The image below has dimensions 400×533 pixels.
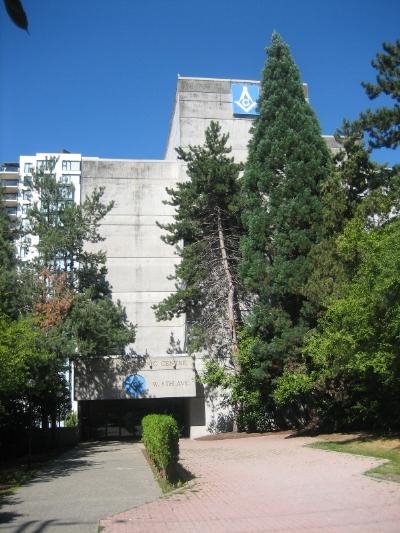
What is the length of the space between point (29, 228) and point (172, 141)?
59.4 ft

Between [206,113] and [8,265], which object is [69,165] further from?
[8,265]

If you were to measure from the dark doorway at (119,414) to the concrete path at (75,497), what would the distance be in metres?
21.6

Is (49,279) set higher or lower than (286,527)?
higher

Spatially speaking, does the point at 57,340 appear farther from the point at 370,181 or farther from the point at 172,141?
the point at 172,141

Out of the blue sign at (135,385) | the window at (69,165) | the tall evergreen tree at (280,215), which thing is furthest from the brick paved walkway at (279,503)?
the window at (69,165)

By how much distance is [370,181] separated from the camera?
26.3 m

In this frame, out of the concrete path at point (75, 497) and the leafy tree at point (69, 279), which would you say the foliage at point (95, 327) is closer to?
the leafy tree at point (69, 279)

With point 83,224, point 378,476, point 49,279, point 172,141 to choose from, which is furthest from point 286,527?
point 172,141

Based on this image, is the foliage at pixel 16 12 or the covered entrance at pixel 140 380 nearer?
the foliage at pixel 16 12

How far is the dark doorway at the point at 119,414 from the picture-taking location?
39500mm

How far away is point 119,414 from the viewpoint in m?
39.9

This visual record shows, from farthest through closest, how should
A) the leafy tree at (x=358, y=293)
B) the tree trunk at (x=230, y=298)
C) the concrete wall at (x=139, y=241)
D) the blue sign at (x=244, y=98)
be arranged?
1. the blue sign at (x=244, y=98)
2. the concrete wall at (x=139, y=241)
3. the tree trunk at (x=230, y=298)
4. the leafy tree at (x=358, y=293)

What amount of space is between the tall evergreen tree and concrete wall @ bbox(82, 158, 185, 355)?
1106 centimetres

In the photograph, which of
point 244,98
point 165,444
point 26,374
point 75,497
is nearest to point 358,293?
point 165,444
